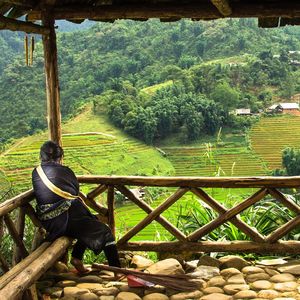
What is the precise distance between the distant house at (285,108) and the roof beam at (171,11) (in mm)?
25799

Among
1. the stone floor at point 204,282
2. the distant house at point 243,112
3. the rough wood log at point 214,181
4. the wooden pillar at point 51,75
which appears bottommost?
the distant house at point 243,112

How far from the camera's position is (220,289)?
11.5ft

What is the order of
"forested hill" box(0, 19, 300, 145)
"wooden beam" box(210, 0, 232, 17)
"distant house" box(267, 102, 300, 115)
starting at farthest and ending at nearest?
"forested hill" box(0, 19, 300, 145) < "distant house" box(267, 102, 300, 115) < "wooden beam" box(210, 0, 232, 17)

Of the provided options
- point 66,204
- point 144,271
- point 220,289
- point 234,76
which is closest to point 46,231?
point 66,204

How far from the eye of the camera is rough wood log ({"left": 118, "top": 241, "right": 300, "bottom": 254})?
157 inches

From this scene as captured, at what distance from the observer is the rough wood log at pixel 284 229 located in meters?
3.94

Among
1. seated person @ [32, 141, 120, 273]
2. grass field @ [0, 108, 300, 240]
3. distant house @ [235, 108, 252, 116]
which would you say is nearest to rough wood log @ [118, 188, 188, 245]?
seated person @ [32, 141, 120, 273]

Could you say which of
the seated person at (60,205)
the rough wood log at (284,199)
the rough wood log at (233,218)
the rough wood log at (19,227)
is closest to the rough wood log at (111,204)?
the seated person at (60,205)

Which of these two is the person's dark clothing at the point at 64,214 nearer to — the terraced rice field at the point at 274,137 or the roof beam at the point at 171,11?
the roof beam at the point at 171,11

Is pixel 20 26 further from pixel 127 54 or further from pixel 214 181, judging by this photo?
pixel 127 54

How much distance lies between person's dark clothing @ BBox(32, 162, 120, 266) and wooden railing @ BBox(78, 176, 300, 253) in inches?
20.3

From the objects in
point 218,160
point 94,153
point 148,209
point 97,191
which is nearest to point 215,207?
point 148,209

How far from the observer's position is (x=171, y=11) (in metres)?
3.77

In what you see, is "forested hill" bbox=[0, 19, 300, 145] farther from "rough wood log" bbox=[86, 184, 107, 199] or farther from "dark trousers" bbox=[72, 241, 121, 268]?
"dark trousers" bbox=[72, 241, 121, 268]
